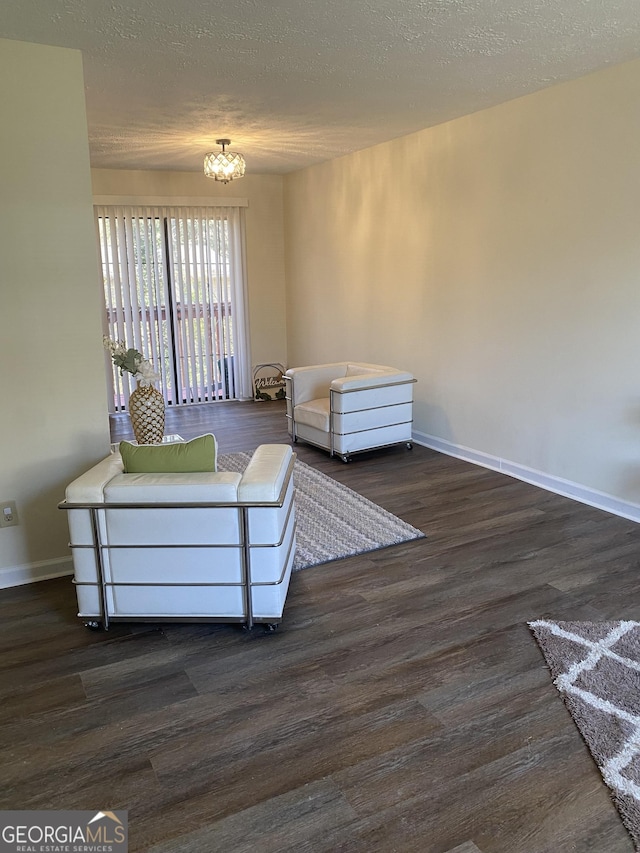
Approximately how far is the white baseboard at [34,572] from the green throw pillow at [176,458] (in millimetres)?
979

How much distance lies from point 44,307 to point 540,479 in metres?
3.51

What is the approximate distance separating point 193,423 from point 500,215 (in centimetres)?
379

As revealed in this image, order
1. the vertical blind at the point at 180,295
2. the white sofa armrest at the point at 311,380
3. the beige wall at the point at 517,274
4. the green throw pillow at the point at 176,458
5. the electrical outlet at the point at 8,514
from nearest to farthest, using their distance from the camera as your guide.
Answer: the green throw pillow at the point at 176,458 < the electrical outlet at the point at 8,514 < the beige wall at the point at 517,274 < the white sofa armrest at the point at 311,380 < the vertical blind at the point at 180,295

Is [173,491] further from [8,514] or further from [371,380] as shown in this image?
[371,380]

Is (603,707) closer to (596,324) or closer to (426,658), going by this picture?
(426,658)

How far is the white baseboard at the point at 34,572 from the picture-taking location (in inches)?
131

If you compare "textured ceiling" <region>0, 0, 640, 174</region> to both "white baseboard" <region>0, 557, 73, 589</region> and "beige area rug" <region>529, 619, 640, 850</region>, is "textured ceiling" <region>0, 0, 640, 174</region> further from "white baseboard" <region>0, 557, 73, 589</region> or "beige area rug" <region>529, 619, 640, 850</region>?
"beige area rug" <region>529, 619, 640, 850</region>

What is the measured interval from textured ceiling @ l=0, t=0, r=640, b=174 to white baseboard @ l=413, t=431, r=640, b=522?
104 inches

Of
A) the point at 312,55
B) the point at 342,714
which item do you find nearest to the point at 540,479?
the point at 342,714

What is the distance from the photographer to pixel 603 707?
2.30m

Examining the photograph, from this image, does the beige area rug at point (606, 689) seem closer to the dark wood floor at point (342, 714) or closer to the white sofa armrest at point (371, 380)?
the dark wood floor at point (342, 714)

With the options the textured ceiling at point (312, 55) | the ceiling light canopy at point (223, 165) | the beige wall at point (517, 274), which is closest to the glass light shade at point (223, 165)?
the ceiling light canopy at point (223, 165)

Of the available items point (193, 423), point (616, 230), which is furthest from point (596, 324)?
point (193, 423)

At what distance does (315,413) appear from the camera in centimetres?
550
